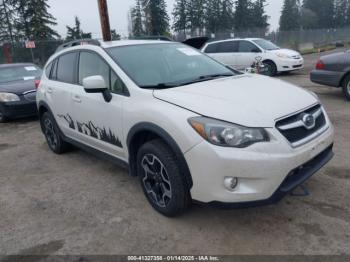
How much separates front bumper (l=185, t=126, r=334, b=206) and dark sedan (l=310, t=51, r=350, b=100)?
5.57 m

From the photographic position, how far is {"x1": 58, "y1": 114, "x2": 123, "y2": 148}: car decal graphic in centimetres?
381

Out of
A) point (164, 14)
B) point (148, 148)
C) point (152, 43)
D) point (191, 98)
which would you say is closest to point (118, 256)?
point (148, 148)

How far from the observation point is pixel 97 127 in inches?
159

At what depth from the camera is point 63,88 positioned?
473cm

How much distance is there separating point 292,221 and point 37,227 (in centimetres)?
251

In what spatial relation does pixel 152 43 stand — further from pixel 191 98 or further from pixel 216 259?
pixel 216 259

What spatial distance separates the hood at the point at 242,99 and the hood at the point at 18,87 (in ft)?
→ 19.6

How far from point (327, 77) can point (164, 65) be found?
538 centimetres

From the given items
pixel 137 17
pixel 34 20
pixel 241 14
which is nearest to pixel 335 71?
pixel 34 20

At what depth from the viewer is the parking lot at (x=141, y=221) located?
293 cm

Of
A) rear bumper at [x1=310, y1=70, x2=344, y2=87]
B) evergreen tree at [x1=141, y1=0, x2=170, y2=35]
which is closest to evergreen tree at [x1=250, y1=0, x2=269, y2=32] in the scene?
Result: evergreen tree at [x1=141, y1=0, x2=170, y2=35]

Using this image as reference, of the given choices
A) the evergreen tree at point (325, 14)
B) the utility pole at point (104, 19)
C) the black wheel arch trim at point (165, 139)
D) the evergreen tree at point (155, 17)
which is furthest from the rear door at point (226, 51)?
the evergreen tree at point (325, 14)

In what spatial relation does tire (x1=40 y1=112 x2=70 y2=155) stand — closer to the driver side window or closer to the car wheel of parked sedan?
the driver side window

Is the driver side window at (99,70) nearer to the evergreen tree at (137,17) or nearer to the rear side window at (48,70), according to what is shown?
the rear side window at (48,70)
